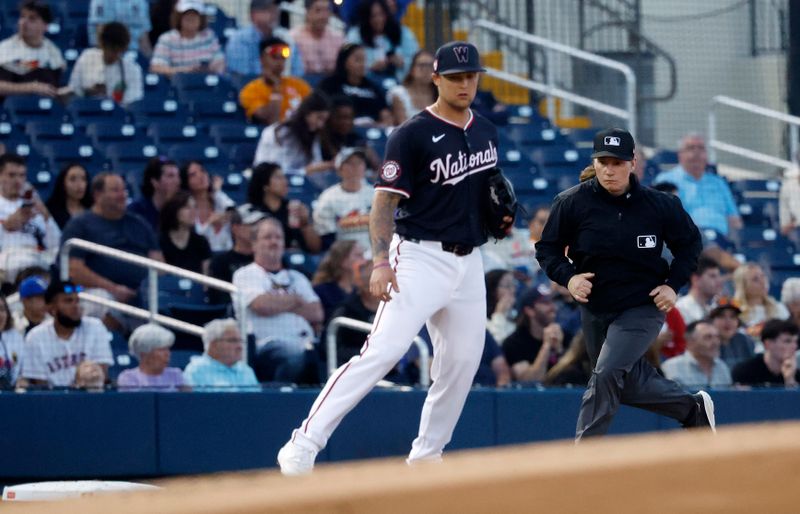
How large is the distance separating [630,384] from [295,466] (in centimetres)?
141

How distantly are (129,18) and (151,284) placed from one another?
4334mm

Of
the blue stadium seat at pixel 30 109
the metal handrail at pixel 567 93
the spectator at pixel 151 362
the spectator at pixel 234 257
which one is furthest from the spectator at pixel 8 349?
the metal handrail at pixel 567 93

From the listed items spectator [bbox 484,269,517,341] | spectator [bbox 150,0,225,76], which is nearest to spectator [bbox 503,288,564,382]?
spectator [bbox 484,269,517,341]

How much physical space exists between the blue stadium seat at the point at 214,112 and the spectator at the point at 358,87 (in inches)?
29.8

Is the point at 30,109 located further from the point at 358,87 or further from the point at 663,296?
the point at 663,296

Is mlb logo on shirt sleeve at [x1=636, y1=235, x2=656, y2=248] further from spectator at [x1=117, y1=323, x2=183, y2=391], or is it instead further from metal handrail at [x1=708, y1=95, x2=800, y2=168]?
metal handrail at [x1=708, y1=95, x2=800, y2=168]

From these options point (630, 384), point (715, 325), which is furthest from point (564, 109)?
point (630, 384)

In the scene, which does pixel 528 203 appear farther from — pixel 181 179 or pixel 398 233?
pixel 398 233

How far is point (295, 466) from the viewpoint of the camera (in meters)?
5.47

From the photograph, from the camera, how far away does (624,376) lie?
5.88 meters

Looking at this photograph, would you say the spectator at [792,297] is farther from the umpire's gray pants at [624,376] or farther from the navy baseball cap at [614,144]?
the navy baseball cap at [614,144]

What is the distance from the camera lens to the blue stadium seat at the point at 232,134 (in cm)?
1158

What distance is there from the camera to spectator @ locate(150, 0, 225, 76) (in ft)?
39.6

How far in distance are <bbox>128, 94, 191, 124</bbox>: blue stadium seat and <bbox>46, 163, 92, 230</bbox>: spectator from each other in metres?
1.94
